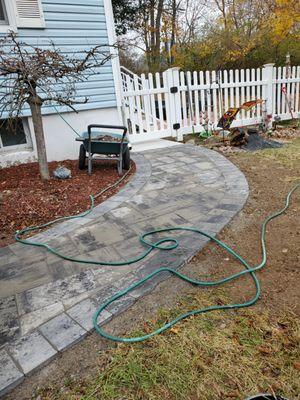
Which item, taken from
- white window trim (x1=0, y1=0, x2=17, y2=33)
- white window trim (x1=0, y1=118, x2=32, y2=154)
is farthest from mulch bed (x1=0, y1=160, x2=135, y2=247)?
white window trim (x1=0, y1=0, x2=17, y2=33)

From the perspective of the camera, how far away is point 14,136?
5.30 m

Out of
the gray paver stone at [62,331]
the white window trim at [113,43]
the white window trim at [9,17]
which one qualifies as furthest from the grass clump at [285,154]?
the white window trim at [9,17]

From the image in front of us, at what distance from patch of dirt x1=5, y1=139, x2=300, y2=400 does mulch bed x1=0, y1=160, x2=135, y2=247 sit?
160cm

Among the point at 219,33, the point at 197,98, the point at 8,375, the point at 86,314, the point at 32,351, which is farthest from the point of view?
the point at 219,33

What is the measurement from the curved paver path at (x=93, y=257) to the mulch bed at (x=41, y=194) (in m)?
0.28

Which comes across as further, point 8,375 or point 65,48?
point 65,48

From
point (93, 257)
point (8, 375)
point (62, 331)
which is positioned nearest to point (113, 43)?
point (93, 257)

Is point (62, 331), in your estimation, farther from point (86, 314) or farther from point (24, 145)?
point (24, 145)

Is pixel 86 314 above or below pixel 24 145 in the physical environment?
below

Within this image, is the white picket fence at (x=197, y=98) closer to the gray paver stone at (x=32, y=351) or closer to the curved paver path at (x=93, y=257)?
the curved paver path at (x=93, y=257)

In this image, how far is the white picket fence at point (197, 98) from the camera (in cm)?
619

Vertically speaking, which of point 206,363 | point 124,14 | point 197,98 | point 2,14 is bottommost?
point 206,363

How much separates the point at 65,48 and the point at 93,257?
4.20 metres

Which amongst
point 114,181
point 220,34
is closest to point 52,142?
point 114,181
